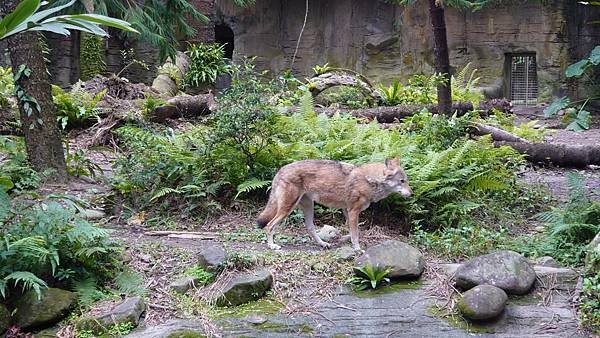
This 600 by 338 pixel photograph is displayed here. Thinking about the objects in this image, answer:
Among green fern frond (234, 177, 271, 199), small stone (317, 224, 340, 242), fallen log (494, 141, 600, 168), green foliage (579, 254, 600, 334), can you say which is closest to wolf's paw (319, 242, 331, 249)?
small stone (317, 224, 340, 242)

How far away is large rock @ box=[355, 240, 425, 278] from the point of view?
235 inches

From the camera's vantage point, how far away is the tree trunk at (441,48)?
35.0 feet

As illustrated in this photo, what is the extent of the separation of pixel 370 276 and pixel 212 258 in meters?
1.41

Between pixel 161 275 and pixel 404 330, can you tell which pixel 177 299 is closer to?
pixel 161 275

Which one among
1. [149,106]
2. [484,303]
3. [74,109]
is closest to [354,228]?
[484,303]

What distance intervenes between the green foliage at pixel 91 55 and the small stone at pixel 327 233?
13.9 m

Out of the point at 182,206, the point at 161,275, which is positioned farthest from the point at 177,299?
the point at 182,206

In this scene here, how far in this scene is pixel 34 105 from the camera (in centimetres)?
818

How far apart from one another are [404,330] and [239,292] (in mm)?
1403

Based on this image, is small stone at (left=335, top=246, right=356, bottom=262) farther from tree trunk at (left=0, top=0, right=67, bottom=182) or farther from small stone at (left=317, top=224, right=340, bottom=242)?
tree trunk at (left=0, top=0, right=67, bottom=182)

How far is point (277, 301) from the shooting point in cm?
584

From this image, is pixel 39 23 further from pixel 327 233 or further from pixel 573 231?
pixel 573 231

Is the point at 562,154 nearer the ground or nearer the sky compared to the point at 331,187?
nearer the ground

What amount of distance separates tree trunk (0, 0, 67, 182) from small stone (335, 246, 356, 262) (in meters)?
3.65
